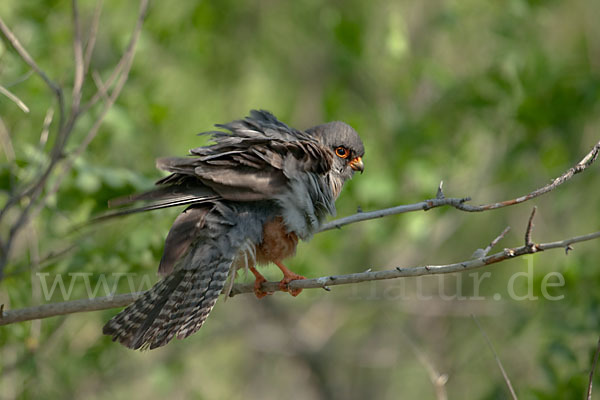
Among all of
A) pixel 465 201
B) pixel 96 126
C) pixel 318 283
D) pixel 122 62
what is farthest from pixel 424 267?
pixel 122 62

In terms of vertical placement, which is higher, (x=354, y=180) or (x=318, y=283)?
(x=354, y=180)

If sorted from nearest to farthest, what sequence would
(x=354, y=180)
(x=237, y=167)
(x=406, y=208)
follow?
(x=406, y=208) < (x=237, y=167) < (x=354, y=180)

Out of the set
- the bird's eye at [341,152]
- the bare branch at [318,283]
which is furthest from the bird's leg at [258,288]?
the bird's eye at [341,152]

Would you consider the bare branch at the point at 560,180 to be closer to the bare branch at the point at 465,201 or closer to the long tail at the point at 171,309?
the bare branch at the point at 465,201

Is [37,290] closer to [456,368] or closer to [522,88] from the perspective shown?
[522,88]

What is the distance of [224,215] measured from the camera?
3.71 metres

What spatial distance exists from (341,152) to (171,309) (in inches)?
77.6

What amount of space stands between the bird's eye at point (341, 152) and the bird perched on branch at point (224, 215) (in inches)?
29.0

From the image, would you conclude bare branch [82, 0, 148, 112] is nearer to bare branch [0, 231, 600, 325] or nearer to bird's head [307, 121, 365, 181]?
bare branch [0, 231, 600, 325]

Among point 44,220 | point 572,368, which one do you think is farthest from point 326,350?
point 44,220

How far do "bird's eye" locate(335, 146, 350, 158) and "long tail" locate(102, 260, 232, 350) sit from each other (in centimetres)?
157

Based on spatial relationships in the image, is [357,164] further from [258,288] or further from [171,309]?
[171,309]

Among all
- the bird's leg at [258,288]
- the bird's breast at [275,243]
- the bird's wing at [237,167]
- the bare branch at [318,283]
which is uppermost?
the bird's wing at [237,167]

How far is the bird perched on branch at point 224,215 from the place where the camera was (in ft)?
11.4
